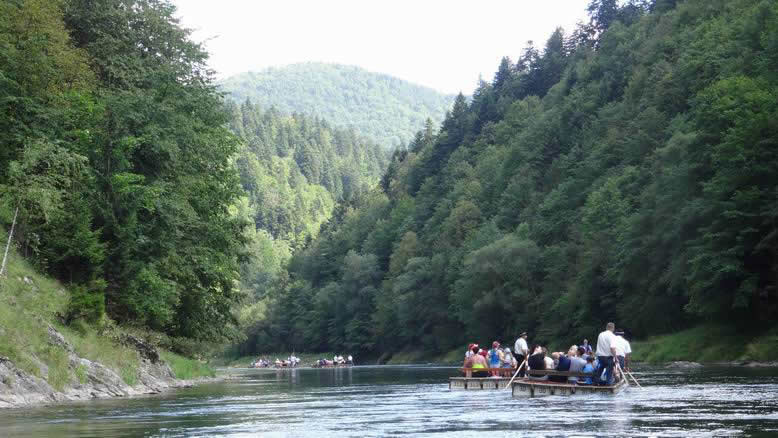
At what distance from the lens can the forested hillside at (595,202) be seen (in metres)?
68.5

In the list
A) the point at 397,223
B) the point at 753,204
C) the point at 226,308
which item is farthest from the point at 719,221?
the point at 397,223

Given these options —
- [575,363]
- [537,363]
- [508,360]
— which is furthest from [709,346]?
[575,363]

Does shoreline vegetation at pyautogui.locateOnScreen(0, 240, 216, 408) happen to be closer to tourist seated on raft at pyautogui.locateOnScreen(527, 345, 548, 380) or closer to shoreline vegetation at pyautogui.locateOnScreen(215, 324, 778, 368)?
tourist seated on raft at pyautogui.locateOnScreen(527, 345, 548, 380)

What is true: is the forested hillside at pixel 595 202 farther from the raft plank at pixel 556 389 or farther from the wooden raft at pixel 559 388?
the raft plank at pixel 556 389

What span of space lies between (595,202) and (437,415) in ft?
270

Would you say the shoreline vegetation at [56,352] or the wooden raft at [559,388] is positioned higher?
the shoreline vegetation at [56,352]

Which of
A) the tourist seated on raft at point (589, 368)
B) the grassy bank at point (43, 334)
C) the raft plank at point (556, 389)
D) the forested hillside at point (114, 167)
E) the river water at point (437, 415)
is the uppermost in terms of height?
the forested hillside at point (114, 167)

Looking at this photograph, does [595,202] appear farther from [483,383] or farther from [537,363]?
[537,363]

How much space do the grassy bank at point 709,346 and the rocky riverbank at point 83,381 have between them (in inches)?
1342

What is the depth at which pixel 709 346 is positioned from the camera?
2813 inches

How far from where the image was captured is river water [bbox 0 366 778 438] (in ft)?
76.0

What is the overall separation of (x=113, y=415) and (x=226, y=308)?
36418 millimetres

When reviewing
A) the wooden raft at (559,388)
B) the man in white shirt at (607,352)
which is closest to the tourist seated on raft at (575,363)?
the wooden raft at (559,388)

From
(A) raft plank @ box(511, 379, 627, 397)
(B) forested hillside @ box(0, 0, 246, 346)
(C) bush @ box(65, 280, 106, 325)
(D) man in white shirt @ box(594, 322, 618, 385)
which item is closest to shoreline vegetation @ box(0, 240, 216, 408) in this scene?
(C) bush @ box(65, 280, 106, 325)
